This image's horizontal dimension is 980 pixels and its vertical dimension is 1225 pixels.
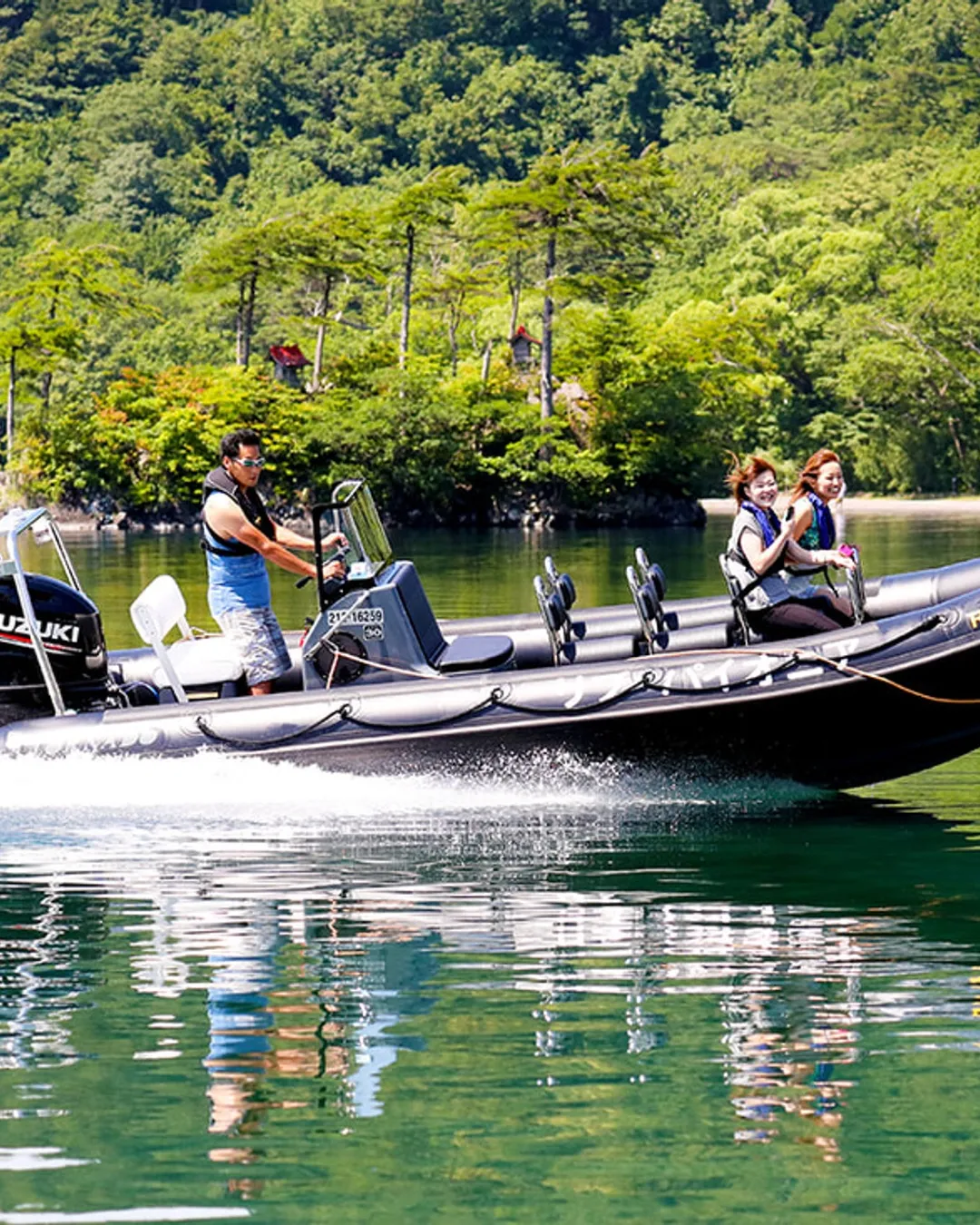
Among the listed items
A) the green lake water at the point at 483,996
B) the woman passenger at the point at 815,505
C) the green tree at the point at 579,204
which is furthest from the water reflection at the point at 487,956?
the green tree at the point at 579,204

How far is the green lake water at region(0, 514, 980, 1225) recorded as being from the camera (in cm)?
476

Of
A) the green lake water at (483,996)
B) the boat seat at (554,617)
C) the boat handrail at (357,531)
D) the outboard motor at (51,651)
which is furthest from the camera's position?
the boat seat at (554,617)

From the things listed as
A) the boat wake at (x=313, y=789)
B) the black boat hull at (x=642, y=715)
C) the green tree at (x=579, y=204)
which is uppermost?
the green tree at (x=579, y=204)

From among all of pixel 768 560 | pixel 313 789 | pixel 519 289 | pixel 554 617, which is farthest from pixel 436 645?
pixel 519 289

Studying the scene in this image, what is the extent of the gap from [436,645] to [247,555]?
1.07 m

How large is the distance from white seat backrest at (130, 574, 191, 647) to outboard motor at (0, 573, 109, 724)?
18 cm

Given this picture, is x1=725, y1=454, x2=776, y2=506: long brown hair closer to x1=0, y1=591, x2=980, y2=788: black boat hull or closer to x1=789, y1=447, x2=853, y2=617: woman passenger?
x1=789, y1=447, x2=853, y2=617: woman passenger

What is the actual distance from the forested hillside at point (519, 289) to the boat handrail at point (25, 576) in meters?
39.0

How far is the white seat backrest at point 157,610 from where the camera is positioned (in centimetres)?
870

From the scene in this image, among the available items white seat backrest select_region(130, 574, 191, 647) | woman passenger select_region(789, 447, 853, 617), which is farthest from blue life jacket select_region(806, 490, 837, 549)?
white seat backrest select_region(130, 574, 191, 647)

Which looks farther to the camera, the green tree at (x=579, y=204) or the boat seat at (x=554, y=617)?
the green tree at (x=579, y=204)

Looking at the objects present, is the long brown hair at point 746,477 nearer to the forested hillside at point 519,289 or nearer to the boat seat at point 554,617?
the boat seat at point 554,617

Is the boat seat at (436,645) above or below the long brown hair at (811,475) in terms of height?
below

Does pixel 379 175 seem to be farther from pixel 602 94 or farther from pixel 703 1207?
pixel 703 1207
